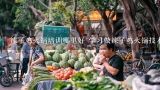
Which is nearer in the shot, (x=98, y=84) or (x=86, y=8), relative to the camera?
(x=98, y=84)

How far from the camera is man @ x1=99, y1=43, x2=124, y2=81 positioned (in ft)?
22.9

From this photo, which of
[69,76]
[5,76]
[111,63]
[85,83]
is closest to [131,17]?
[5,76]

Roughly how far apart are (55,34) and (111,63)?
23.3ft

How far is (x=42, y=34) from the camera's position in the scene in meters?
14.2

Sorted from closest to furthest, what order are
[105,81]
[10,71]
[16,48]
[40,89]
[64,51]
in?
1. [105,81]
2. [40,89]
3. [64,51]
4. [10,71]
5. [16,48]

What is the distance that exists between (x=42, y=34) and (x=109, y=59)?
7.18 metres

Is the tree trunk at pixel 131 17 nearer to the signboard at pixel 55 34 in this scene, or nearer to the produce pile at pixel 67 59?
the signboard at pixel 55 34

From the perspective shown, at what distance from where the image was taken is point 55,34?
553 inches

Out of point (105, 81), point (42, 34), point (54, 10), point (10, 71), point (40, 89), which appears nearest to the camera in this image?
point (105, 81)

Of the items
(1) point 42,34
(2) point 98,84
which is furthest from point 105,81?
(1) point 42,34

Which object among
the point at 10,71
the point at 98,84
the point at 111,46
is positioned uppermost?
the point at 111,46

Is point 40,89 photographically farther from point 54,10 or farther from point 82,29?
point 82,29

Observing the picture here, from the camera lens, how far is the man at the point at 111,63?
22.9 ft

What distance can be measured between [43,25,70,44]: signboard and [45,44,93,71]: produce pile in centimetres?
61
